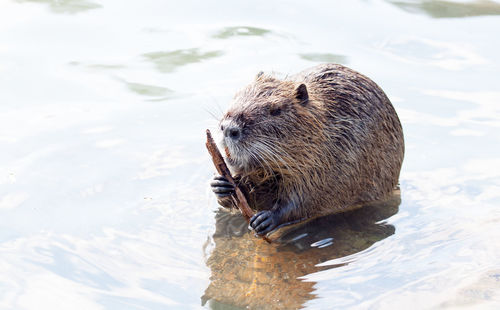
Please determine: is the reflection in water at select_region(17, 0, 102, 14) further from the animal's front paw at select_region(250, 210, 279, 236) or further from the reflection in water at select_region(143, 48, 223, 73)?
the animal's front paw at select_region(250, 210, 279, 236)

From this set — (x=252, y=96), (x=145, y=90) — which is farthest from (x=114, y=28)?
(x=252, y=96)

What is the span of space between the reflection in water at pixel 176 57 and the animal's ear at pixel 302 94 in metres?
2.81

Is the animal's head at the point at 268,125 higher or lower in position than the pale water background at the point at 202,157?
higher

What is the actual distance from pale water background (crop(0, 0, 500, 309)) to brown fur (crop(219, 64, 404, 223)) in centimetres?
21

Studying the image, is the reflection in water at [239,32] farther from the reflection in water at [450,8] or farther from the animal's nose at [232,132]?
the animal's nose at [232,132]

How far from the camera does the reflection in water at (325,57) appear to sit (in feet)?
24.6

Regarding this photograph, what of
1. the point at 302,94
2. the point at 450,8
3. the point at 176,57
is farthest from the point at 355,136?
the point at 450,8

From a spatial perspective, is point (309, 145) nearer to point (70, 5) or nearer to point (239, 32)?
point (239, 32)

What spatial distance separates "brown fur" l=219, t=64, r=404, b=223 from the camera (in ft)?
14.6

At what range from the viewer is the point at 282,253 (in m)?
4.48

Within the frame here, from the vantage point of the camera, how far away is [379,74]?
7219 mm

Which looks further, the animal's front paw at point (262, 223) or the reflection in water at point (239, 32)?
the reflection in water at point (239, 32)

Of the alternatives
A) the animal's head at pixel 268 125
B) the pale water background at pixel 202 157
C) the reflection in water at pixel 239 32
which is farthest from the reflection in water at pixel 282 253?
the reflection in water at pixel 239 32

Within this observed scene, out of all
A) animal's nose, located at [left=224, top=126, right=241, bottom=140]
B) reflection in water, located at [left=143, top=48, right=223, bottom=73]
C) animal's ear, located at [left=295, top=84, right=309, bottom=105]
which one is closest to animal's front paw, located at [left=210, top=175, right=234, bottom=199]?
animal's nose, located at [left=224, top=126, right=241, bottom=140]
